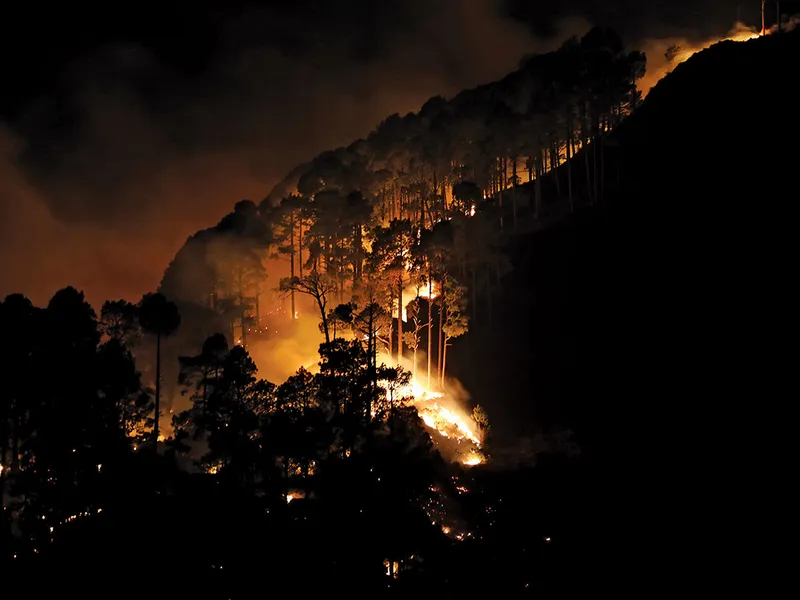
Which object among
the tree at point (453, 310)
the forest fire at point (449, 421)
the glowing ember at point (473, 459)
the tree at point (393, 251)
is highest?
the tree at point (393, 251)

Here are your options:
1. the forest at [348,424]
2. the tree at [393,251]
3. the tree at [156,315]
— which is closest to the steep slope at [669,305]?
the forest at [348,424]

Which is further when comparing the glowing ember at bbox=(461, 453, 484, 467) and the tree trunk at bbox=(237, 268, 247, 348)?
the tree trunk at bbox=(237, 268, 247, 348)

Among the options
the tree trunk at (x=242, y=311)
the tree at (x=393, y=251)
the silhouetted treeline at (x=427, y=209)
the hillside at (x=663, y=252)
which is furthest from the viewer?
the tree trunk at (x=242, y=311)

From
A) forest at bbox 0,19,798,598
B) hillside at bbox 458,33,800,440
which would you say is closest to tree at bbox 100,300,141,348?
forest at bbox 0,19,798,598

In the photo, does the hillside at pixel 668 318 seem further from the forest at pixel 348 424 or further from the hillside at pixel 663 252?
the forest at pixel 348 424

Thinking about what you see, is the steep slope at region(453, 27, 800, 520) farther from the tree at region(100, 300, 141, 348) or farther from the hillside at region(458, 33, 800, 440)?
the tree at region(100, 300, 141, 348)

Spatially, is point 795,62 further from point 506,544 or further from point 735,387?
point 506,544

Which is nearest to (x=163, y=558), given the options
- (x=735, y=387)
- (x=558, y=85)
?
(x=735, y=387)

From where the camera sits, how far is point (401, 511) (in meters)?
22.1

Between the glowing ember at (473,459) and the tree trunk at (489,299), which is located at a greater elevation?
the tree trunk at (489,299)

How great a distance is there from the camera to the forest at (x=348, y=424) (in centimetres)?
2139

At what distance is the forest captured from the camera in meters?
21.4

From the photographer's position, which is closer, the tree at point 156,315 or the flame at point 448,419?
the tree at point 156,315

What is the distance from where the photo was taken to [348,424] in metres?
25.2
